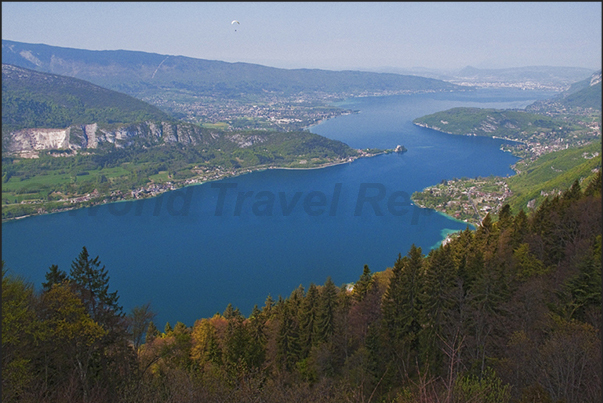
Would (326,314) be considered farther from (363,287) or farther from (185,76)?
(185,76)

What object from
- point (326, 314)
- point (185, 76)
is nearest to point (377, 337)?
point (326, 314)

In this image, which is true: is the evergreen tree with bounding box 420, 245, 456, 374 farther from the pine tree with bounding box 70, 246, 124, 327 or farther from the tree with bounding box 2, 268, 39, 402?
the tree with bounding box 2, 268, 39, 402

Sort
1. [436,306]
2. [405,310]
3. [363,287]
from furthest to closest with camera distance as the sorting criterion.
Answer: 1. [363,287]
2. [405,310]
3. [436,306]

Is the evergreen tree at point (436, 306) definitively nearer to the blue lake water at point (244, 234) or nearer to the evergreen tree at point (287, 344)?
the evergreen tree at point (287, 344)

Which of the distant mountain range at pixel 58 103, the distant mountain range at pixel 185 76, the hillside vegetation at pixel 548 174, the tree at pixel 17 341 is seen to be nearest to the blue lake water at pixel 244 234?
the hillside vegetation at pixel 548 174

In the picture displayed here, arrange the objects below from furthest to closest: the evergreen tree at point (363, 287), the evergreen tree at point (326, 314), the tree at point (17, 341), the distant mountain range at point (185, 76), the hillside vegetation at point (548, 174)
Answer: the distant mountain range at point (185, 76), the hillside vegetation at point (548, 174), the evergreen tree at point (363, 287), the evergreen tree at point (326, 314), the tree at point (17, 341)

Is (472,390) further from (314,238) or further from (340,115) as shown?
(340,115)
